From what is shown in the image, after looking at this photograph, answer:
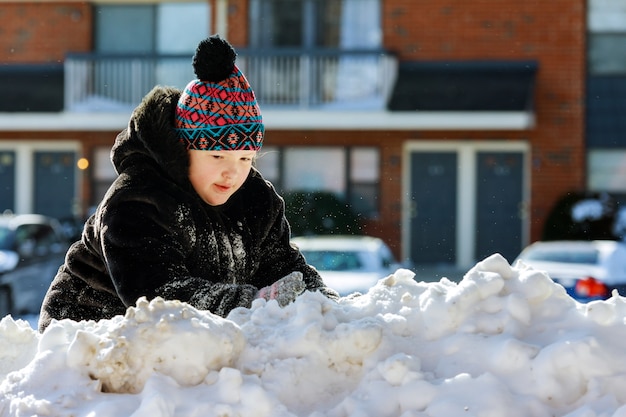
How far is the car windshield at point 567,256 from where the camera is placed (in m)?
13.3

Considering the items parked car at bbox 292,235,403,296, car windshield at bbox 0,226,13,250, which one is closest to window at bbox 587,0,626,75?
parked car at bbox 292,235,403,296

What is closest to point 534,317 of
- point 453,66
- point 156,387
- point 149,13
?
point 156,387

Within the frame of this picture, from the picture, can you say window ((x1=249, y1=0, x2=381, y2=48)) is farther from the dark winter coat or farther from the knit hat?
the knit hat

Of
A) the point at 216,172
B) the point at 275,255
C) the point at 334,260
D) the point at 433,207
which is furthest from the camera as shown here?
the point at 433,207

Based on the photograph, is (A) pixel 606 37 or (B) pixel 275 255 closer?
(B) pixel 275 255

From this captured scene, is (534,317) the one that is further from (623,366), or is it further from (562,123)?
(562,123)

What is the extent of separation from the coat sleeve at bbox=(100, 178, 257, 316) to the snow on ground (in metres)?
0.37

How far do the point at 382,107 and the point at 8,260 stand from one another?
11.6 m

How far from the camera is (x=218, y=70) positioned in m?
3.16

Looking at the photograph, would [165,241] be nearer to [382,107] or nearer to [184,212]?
[184,212]

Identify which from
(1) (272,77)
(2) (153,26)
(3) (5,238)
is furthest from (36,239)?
(2) (153,26)

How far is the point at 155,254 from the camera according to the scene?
2.95m

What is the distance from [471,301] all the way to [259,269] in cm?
125

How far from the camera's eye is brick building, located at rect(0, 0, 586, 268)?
2367 cm
